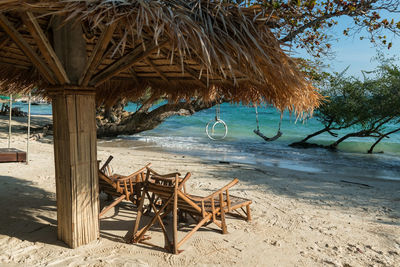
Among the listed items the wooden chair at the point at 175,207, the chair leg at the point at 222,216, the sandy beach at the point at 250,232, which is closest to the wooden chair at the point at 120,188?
the sandy beach at the point at 250,232

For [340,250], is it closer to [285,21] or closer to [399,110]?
[285,21]

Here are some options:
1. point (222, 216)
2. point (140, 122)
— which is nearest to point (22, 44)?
point (222, 216)

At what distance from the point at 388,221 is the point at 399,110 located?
859cm

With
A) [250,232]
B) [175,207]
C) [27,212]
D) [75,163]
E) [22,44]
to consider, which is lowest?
[250,232]

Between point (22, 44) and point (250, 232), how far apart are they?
2866mm

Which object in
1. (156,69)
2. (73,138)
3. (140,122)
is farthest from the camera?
(140,122)

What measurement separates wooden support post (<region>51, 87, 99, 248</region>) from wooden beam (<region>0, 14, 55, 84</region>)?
179 millimetres

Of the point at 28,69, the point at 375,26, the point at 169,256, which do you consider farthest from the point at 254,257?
the point at 375,26

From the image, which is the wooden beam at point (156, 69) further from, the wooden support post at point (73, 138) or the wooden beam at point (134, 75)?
the wooden support post at point (73, 138)

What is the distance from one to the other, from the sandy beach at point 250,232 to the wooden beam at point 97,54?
1539 mm

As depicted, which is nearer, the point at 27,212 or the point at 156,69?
the point at 27,212

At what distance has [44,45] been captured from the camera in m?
2.46

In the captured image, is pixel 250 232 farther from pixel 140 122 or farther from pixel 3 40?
pixel 140 122

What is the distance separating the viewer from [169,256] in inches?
114
